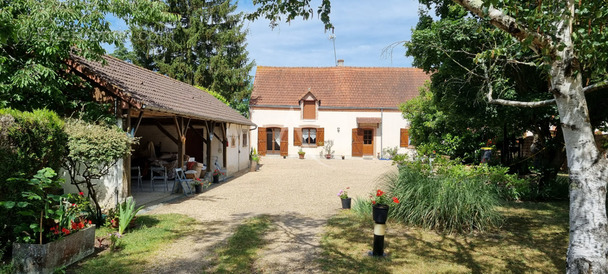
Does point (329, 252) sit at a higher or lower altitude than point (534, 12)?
lower

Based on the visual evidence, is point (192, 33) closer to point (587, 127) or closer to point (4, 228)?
point (4, 228)

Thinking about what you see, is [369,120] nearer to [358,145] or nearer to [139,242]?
[358,145]

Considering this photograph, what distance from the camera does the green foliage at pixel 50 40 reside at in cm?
599

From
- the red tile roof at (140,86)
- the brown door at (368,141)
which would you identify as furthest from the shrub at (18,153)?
the brown door at (368,141)

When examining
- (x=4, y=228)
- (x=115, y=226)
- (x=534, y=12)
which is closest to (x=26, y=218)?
(x=4, y=228)

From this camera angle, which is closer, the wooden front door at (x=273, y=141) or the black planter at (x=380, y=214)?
the black planter at (x=380, y=214)

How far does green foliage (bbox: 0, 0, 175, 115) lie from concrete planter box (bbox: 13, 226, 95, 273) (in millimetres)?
3006

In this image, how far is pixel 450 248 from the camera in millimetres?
5391

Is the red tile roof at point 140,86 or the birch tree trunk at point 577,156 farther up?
the red tile roof at point 140,86

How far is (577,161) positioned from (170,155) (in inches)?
478

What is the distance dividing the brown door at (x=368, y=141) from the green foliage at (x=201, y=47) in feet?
30.5

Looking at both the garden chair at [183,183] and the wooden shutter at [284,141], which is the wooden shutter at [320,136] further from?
the garden chair at [183,183]

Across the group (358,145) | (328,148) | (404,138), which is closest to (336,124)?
(328,148)

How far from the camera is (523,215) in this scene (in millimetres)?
7578
